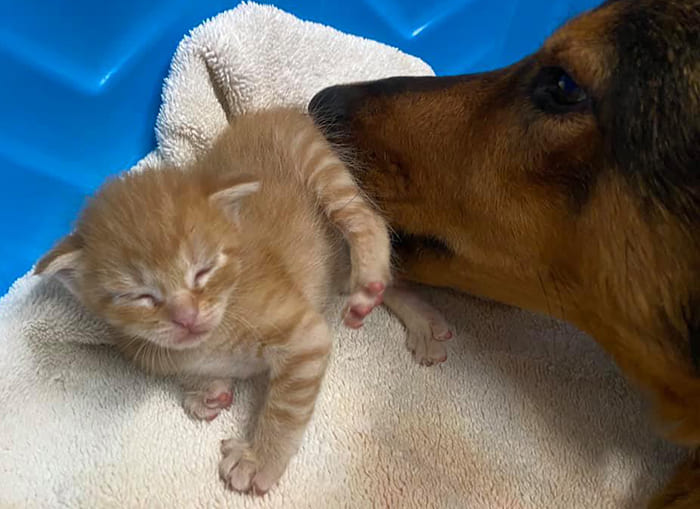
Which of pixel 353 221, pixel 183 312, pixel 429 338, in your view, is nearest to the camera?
pixel 183 312

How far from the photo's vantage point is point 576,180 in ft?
4.50

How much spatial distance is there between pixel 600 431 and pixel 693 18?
0.96 metres

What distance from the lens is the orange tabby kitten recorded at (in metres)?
1.32

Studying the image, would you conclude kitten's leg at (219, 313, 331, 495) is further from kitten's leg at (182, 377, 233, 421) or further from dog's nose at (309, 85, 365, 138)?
dog's nose at (309, 85, 365, 138)

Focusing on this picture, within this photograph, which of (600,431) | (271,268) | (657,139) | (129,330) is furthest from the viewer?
(600,431)

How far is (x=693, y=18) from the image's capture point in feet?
4.18

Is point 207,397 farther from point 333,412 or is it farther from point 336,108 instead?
point 336,108

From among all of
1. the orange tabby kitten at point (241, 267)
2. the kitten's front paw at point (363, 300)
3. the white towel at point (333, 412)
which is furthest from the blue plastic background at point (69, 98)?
the kitten's front paw at point (363, 300)

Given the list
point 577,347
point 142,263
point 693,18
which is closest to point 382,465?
point 577,347

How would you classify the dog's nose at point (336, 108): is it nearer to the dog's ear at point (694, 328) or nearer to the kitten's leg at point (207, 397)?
the kitten's leg at point (207, 397)

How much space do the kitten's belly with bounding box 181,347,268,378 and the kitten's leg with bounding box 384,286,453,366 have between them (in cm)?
39

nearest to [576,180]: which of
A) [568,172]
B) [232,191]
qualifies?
[568,172]

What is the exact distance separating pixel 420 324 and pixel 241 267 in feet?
1.93

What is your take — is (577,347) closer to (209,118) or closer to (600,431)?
(600,431)
